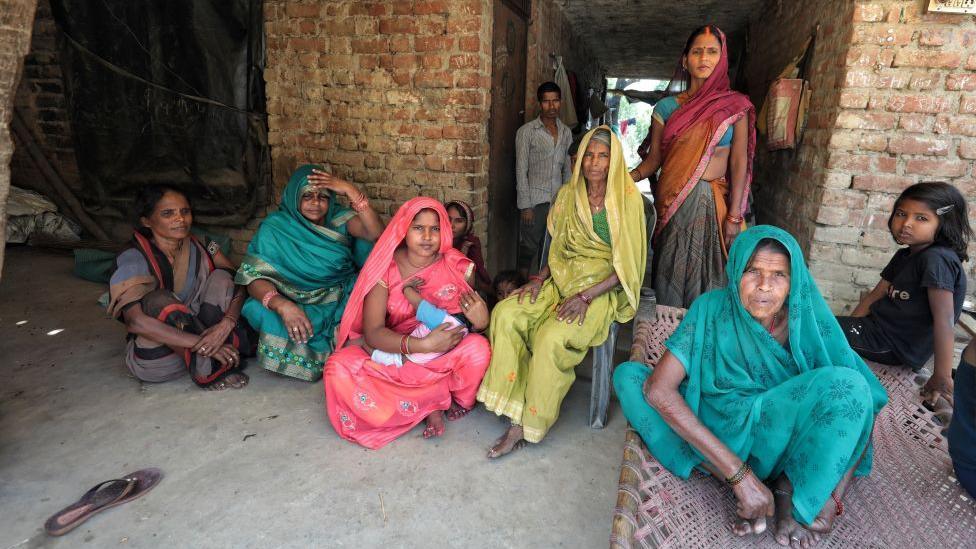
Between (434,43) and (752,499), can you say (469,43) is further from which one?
(752,499)

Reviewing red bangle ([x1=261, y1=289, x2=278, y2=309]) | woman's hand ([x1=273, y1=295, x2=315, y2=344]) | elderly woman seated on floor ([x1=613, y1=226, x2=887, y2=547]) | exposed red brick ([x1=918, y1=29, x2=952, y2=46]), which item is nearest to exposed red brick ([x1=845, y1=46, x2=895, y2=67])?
exposed red brick ([x1=918, y1=29, x2=952, y2=46])

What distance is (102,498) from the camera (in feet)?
7.02

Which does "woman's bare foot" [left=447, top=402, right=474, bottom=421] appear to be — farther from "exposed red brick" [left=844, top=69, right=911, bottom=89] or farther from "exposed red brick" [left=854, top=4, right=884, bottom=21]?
"exposed red brick" [left=854, top=4, right=884, bottom=21]

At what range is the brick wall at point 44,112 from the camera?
531 centimetres

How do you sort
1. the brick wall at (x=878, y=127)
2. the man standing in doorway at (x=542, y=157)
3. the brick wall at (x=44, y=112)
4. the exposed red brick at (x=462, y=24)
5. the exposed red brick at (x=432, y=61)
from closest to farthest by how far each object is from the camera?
the brick wall at (x=878, y=127)
the exposed red brick at (x=462, y=24)
the exposed red brick at (x=432, y=61)
the man standing in doorway at (x=542, y=157)
the brick wall at (x=44, y=112)

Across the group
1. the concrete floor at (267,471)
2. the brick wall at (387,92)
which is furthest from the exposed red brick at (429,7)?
the concrete floor at (267,471)

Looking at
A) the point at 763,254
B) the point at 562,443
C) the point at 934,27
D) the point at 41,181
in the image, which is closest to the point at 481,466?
the point at 562,443

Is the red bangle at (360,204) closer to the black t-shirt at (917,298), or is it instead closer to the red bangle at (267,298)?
the red bangle at (267,298)

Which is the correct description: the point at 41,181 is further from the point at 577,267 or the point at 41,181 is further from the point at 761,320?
the point at 761,320

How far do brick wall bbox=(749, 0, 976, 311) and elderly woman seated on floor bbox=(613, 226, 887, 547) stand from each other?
1604 mm

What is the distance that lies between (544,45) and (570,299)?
361 cm

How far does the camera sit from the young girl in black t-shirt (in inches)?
91.9

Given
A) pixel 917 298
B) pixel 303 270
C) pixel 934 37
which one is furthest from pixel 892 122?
pixel 303 270

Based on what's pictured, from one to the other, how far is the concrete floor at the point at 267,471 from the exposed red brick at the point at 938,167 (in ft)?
6.87
